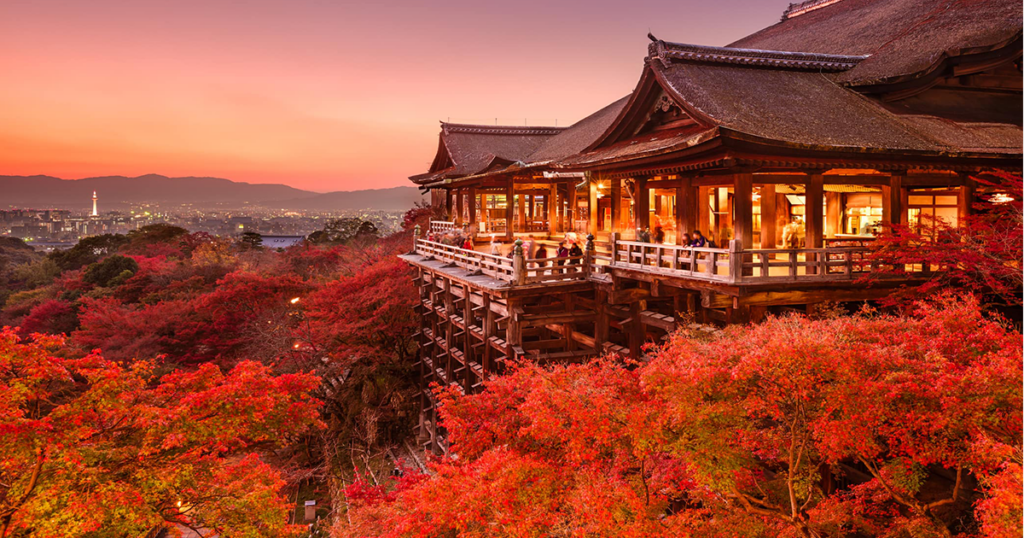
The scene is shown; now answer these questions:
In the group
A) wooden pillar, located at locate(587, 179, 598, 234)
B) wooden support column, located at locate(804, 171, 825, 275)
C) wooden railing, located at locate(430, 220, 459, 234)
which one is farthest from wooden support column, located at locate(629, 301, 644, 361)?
wooden railing, located at locate(430, 220, 459, 234)

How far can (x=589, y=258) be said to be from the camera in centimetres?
1602

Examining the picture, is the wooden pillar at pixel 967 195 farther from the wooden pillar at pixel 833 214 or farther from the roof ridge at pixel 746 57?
the roof ridge at pixel 746 57

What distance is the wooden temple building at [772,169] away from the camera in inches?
487

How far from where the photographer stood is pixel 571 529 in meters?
8.02

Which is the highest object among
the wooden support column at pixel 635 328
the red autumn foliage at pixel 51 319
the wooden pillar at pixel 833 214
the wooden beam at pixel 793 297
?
the wooden pillar at pixel 833 214

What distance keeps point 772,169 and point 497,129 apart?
22.7 meters

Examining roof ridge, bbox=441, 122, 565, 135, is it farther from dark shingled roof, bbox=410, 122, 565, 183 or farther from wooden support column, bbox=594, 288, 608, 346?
wooden support column, bbox=594, 288, 608, 346

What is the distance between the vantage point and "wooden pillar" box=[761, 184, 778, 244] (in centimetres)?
1409

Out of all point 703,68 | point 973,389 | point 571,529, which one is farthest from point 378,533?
point 703,68

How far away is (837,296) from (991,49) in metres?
8.50

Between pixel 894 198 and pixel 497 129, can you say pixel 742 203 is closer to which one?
pixel 894 198

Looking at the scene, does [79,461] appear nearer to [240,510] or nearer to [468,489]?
[240,510]

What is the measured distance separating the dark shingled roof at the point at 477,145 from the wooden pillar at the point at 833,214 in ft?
53.5

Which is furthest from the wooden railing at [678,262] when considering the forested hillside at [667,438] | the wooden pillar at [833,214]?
the wooden pillar at [833,214]
